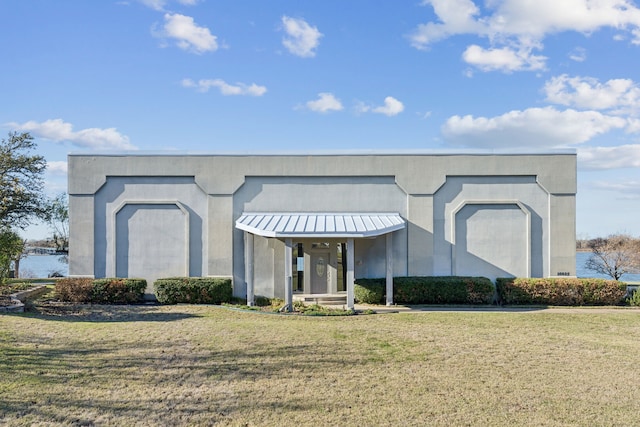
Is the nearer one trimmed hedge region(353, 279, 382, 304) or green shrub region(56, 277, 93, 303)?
trimmed hedge region(353, 279, 382, 304)

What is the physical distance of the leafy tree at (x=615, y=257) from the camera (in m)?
32.2

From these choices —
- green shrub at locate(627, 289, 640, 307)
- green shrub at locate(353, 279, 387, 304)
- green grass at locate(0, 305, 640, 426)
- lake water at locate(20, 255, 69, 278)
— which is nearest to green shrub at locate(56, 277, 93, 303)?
green grass at locate(0, 305, 640, 426)

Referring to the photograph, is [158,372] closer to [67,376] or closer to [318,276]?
[67,376]

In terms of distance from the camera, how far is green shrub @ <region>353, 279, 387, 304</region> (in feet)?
60.7

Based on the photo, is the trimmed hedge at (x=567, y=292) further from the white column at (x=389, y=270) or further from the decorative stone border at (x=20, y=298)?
the decorative stone border at (x=20, y=298)

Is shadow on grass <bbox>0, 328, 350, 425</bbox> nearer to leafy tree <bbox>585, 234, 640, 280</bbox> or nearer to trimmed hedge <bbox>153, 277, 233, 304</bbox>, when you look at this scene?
trimmed hedge <bbox>153, 277, 233, 304</bbox>

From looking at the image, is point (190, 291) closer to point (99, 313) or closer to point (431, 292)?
point (99, 313)

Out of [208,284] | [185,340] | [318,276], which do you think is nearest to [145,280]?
[208,284]

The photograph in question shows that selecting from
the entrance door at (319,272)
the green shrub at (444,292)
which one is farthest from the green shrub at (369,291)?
the entrance door at (319,272)

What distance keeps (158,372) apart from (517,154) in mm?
16770

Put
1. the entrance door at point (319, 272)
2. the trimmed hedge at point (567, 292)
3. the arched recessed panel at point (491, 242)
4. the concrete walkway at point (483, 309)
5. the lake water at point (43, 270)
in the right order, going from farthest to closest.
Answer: the lake water at point (43, 270), the arched recessed panel at point (491, 242), the entrance door at point (319, 272), the trimmed hedge at point (567, 292), the concrete walkway at point (483, 309)

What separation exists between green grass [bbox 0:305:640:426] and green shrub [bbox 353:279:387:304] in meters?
3.86

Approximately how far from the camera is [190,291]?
18.9 metres

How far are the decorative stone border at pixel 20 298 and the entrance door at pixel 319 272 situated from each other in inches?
403
